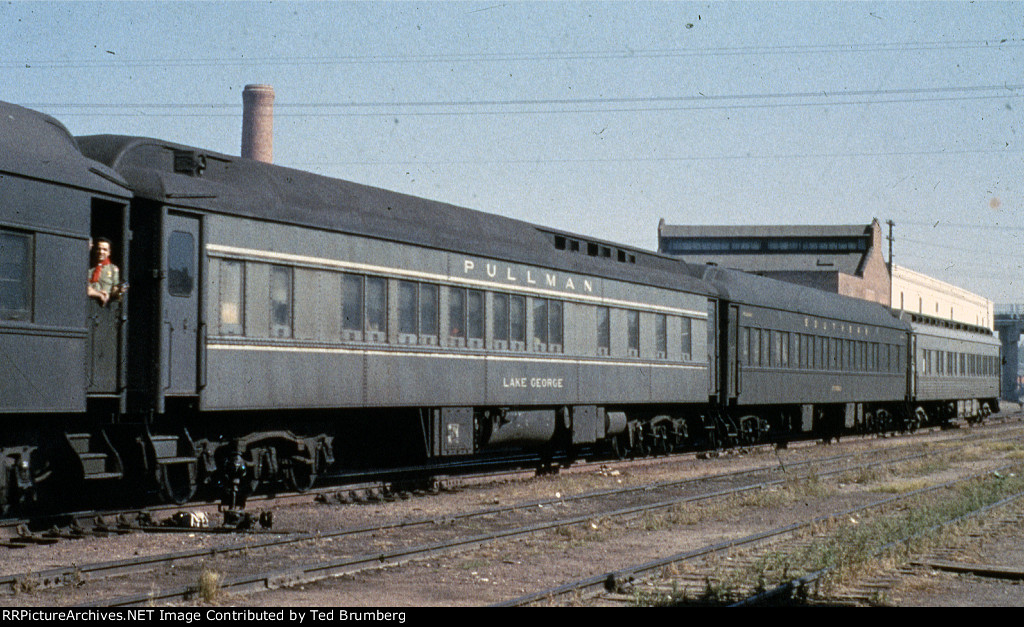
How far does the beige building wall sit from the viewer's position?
79.3 meters

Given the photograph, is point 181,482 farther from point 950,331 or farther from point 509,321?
point 950,331

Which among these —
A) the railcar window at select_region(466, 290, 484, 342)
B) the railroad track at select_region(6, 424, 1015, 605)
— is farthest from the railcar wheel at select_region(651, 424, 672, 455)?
the railcar window at select_region(466, 290, 484, 342)

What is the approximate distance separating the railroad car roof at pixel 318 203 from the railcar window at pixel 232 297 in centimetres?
60

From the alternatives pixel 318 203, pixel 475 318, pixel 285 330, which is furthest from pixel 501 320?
pixel 285 330

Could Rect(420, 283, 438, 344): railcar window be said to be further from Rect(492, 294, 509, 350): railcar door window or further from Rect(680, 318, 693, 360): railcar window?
Rect(680, 318, 693, 360): railcar window

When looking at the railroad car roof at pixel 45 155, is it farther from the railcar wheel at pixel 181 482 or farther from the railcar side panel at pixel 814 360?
the railcar side panel at pixel 814 360

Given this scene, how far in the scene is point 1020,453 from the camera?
89.4 ft

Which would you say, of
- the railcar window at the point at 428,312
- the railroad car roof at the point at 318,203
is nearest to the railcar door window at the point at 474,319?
the railroad car roof at the point at 318,203

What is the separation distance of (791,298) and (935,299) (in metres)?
62.7

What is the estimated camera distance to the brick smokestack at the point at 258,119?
56188 mm

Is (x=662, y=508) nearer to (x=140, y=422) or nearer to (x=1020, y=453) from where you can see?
(x=140, y=422)

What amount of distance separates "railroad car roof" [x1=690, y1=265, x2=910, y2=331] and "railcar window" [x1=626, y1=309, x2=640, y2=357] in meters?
4.39
